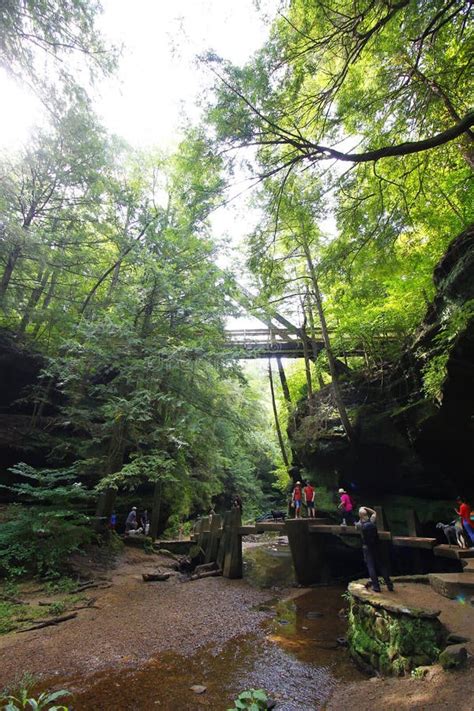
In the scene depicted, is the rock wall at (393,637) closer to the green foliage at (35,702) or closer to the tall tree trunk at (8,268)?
the green foliage at (35,702)

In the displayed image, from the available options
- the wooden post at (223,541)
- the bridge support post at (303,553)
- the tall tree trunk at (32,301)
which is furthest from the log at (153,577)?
the tall tree trunk at (32,301)

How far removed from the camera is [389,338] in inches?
522

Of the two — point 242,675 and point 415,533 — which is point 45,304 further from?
point 415,533

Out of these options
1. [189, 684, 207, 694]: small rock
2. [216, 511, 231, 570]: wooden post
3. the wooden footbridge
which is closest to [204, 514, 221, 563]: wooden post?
the wooden footbridge

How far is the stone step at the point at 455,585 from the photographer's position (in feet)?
19.4

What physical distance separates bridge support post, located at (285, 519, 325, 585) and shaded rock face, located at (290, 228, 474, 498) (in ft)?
10.7

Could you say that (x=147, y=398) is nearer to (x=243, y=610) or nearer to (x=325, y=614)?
(x=243, y=610)

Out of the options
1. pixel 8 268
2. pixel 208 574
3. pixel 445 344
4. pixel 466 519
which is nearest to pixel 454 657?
pixel 466 519

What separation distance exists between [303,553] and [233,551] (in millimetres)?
2357

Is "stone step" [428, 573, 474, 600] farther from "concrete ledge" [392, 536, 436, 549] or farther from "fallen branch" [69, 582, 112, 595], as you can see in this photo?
"fallen branch" [69, 582, 112, 595]

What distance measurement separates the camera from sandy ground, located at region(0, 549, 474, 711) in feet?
12.9

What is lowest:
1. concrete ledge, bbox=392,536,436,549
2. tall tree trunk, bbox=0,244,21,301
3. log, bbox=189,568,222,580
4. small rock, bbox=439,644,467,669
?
log, bbox=189,568,222,580

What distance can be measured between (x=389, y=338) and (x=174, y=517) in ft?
46.3

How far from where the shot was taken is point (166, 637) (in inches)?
258
